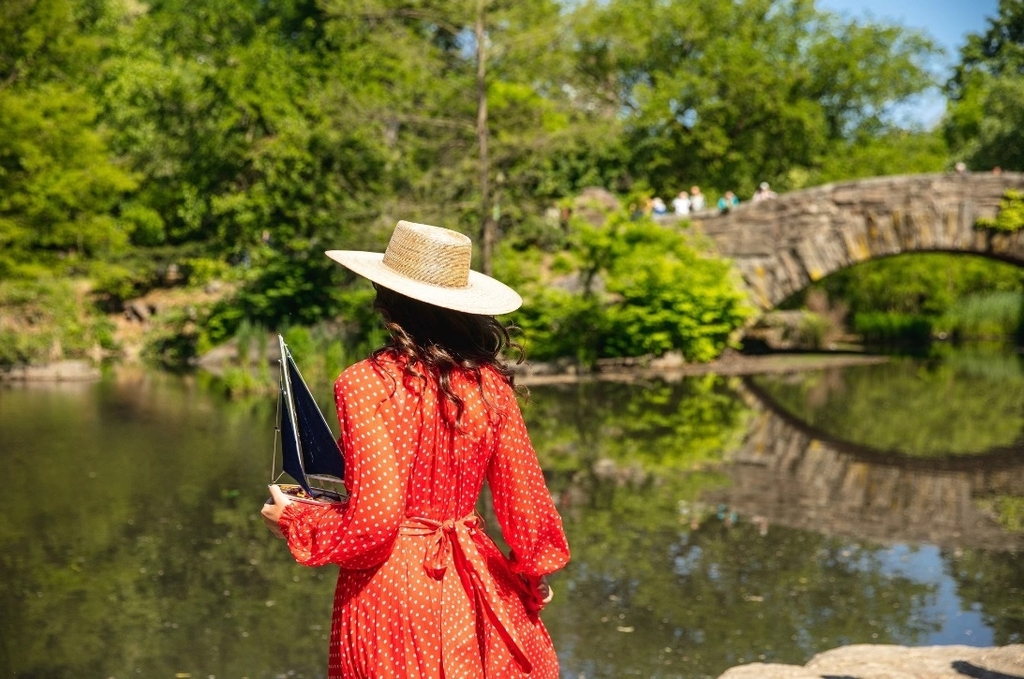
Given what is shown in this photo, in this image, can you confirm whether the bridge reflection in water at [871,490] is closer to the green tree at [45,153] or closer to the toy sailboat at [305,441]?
the toy sailboat at [305,441]

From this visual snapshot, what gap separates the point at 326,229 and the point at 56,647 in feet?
63.8

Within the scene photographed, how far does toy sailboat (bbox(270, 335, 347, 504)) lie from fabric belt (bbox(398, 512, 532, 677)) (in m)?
0.21

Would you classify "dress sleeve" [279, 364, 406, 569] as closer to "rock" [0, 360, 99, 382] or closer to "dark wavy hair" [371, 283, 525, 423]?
"dark wavy hair" [371, 283, 525, 423]

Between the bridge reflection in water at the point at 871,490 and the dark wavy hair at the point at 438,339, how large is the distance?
20.7ft

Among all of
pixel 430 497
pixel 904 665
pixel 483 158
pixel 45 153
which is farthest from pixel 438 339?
pixel 45 153

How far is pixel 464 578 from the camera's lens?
10.2 feet

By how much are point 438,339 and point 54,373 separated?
19179 millimetres

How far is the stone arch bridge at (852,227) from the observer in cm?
2283

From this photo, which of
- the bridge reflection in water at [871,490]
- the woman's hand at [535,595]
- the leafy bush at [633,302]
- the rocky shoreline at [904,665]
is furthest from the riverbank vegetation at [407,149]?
the woman's hand at [535,595]

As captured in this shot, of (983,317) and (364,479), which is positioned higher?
(364,479)

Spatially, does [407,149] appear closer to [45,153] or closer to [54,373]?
[54,373]

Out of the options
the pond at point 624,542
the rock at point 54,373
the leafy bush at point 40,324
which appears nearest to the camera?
the pond at point 624,542

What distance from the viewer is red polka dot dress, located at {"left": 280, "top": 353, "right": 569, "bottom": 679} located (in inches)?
114

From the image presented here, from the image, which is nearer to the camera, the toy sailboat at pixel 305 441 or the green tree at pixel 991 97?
the toy sailboat at pixel 305 441
